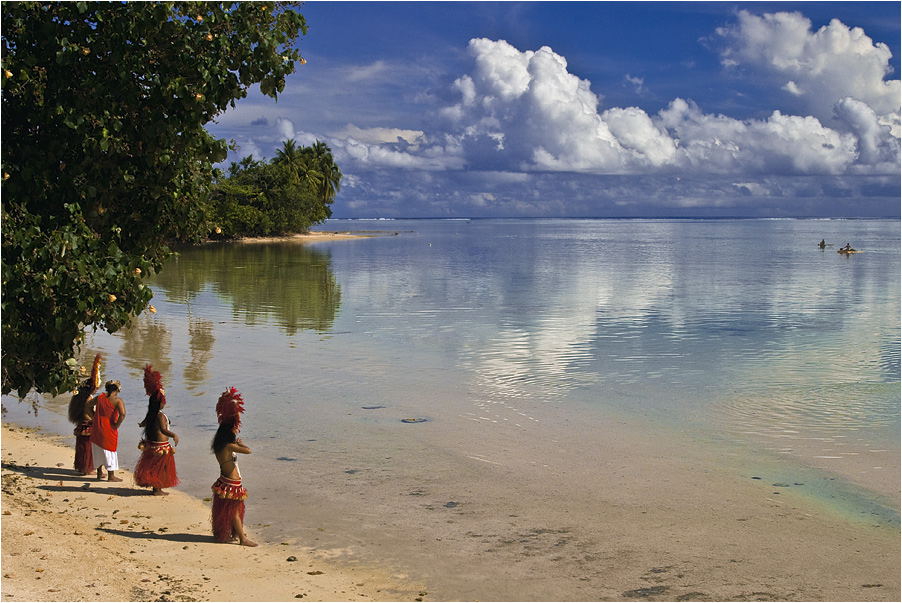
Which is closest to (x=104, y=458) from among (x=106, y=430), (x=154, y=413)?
(x=106, y=430)

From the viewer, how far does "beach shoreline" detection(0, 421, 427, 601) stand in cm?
717

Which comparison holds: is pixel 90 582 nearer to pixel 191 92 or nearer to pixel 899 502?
pixel 191 92

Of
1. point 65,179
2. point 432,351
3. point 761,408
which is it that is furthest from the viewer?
point 432,351

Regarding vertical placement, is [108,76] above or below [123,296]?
above

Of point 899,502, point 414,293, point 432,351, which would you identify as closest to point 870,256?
point 414,293

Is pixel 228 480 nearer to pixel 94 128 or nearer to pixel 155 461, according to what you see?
pixel 155 461

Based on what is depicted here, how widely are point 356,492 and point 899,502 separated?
23.3ft

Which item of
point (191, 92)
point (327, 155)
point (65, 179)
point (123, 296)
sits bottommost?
point (123, 296)

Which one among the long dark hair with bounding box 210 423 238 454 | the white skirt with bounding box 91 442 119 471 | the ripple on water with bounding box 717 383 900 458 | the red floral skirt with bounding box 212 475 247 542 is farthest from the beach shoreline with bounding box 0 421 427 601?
the ripple on water with bounding box 717 383 900 458

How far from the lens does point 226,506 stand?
8.81 metres

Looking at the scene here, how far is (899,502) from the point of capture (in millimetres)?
10656

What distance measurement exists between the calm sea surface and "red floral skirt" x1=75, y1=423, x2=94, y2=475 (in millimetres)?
980

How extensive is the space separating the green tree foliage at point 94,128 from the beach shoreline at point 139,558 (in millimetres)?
1644

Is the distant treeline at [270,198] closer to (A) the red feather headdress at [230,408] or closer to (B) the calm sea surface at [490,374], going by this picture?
(B) the calm sea surface at [490,374]
